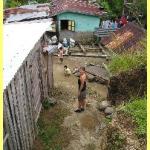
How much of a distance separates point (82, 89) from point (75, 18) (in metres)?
9.16

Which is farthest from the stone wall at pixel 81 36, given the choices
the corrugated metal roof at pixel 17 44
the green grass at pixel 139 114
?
the green grass at pixel 139 114

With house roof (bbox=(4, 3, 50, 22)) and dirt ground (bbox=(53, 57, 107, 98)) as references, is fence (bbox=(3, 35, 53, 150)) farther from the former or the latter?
house roof (bbox=(4, 3, 50, 22))

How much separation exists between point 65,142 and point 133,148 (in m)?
3.73

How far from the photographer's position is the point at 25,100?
9.05 meters

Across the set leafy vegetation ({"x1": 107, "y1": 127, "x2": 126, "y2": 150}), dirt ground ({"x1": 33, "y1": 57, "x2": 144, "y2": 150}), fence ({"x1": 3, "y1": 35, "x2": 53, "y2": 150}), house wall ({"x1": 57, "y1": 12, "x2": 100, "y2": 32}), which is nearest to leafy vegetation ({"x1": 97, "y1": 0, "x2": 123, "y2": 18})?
house wall ({"x1": 57, "y1": 12, "x2": 100, "y2": 32})

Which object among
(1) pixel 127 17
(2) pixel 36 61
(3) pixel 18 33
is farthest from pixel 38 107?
(1) pixel 127 17

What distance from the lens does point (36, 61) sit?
430 inches

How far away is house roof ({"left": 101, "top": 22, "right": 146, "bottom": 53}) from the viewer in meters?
15.5

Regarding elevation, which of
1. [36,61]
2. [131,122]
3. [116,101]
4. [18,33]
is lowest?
[116,101]

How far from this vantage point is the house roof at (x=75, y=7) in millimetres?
19688

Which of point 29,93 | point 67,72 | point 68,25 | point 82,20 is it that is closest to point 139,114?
point 29,93

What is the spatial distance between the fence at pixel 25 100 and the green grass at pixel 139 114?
2.89 meters

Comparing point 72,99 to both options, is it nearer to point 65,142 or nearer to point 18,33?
point 65,142

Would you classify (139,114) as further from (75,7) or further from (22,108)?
(75,7)
